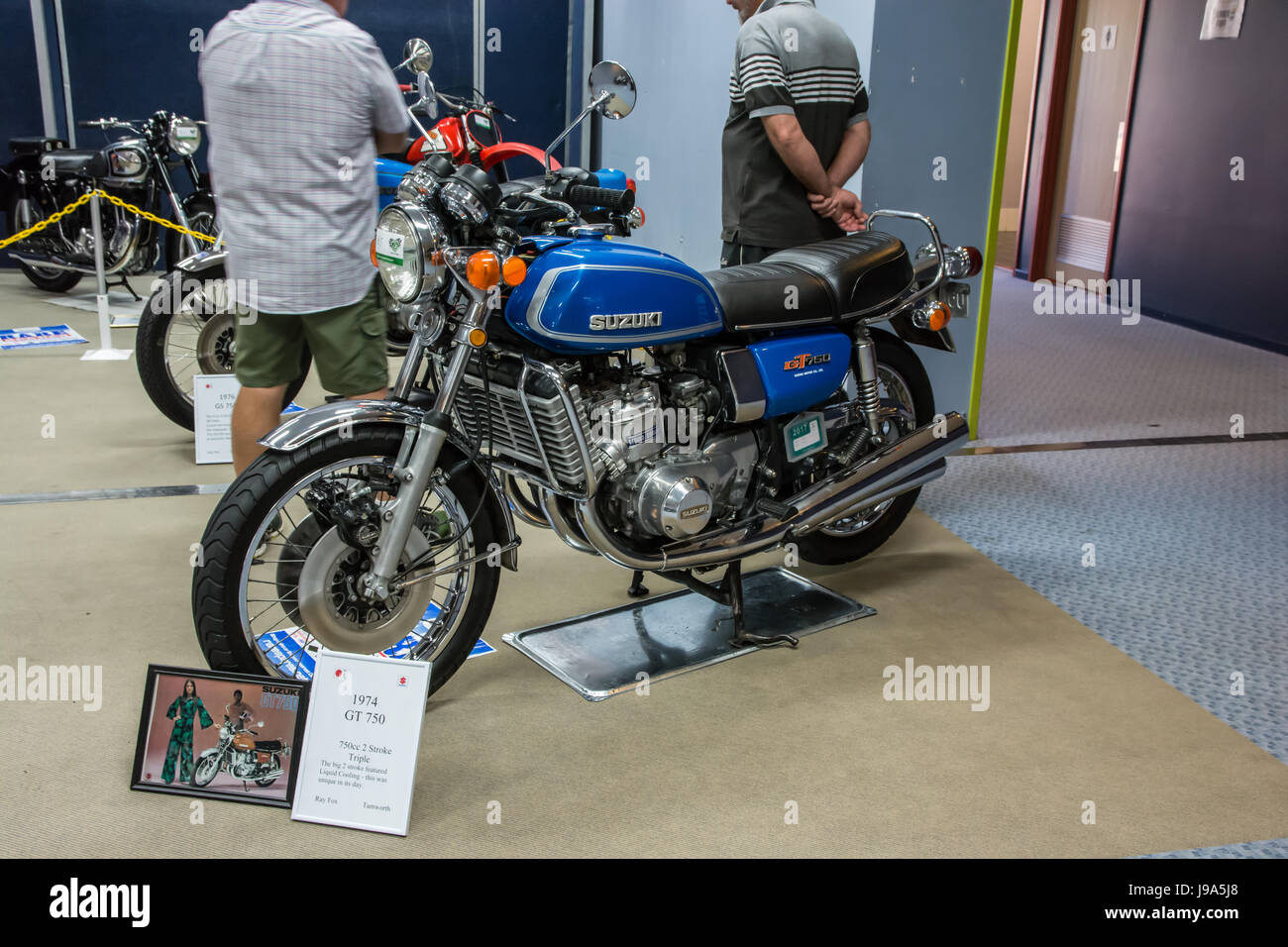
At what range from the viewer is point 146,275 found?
780 cm

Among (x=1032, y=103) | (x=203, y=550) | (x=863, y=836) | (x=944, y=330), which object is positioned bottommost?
(x=863, y=836)

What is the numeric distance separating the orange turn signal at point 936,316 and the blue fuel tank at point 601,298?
33.9 inches

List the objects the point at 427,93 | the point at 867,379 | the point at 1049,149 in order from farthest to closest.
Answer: the point at 1049,149 → the point at 427,93 → the point at 867,379

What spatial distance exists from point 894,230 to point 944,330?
1.25 m

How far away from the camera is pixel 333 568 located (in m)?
2.28

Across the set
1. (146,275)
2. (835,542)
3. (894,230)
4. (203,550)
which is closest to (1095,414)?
(894,230)

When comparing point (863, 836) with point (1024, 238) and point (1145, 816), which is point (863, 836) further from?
point (1024, 238)

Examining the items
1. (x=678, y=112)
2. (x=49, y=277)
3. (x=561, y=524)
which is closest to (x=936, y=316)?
(x=561, y=524)

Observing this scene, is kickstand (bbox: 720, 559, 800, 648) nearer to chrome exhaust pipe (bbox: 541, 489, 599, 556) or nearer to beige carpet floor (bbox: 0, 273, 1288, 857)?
beige carpet floor (bbox: 0, 273, 1288, 857)

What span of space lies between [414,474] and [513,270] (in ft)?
1.44

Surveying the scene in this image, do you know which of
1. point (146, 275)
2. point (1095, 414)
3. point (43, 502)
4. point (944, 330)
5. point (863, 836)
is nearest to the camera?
point (863, 836)

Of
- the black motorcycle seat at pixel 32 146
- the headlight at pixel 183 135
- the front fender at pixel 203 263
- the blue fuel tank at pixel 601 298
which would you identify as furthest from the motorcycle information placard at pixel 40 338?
the blue fuel tank at pixel 601 298

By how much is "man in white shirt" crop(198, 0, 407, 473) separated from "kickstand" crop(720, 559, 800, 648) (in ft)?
3.14

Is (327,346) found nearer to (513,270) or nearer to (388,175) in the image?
(513,270)
